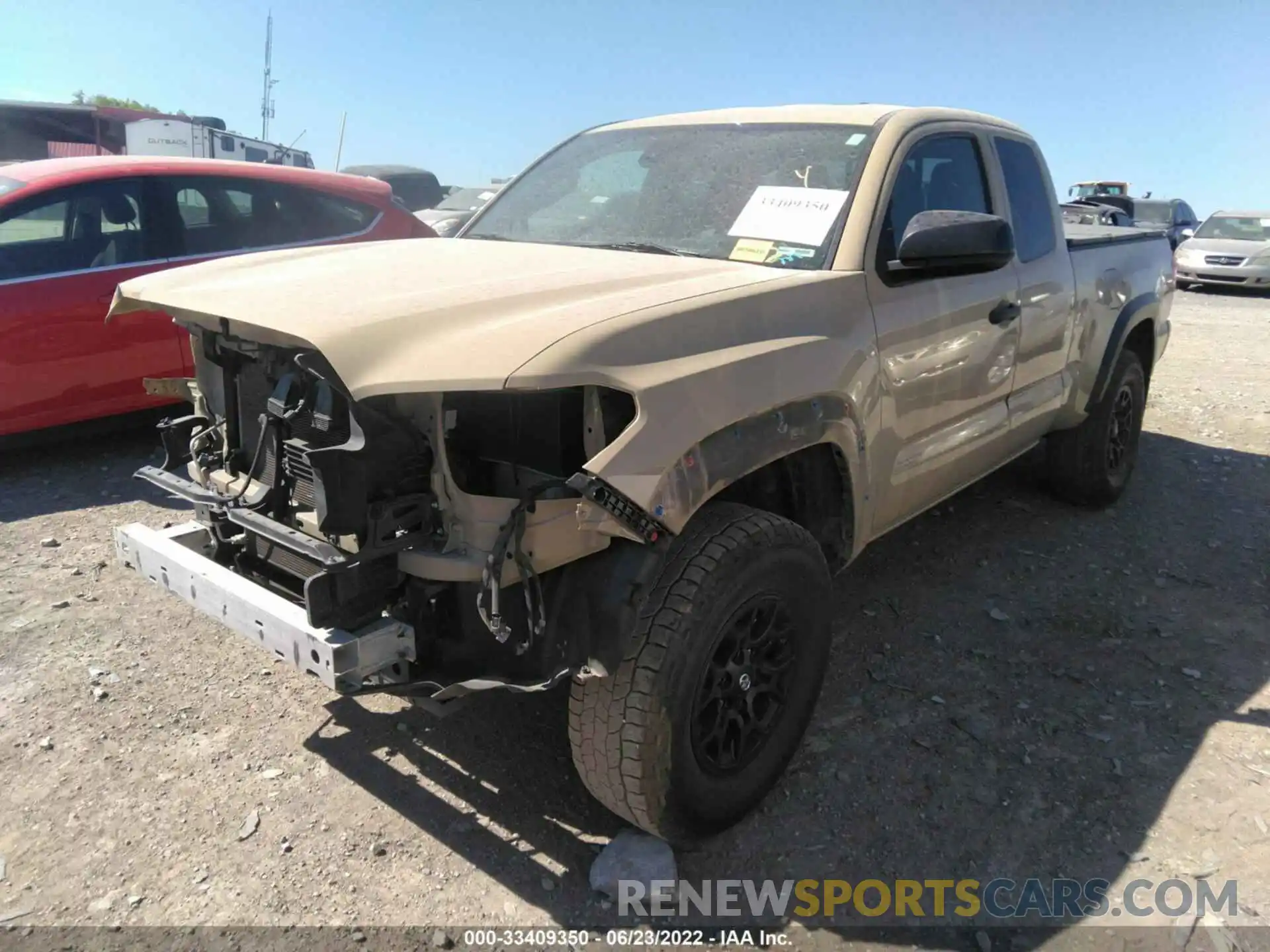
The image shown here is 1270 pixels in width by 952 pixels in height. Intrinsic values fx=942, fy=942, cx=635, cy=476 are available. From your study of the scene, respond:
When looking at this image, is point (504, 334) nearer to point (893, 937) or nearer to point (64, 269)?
point (893, 937)

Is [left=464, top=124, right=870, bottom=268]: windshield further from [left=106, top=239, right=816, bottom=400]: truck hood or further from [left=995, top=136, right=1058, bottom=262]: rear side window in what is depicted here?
[left=995, top=136, right=1058, bottom=262]: rear side window

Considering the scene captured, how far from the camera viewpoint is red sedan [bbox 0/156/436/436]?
4.95 m

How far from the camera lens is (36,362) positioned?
4938 mm

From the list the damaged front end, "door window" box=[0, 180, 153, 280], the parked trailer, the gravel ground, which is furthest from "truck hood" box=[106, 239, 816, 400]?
the parked trailer

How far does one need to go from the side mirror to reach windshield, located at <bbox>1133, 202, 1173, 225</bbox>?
20.6m

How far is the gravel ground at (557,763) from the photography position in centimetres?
244

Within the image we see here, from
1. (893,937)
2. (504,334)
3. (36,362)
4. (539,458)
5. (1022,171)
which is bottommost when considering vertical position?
(893,937)

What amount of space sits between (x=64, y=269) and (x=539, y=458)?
4.16 m

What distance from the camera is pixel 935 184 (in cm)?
339

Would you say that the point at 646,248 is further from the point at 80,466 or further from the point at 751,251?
the point at 80,466

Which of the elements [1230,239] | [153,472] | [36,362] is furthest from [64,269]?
[1230,239]

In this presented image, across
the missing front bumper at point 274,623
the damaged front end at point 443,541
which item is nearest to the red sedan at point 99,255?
the missing front bumper at point 274,623

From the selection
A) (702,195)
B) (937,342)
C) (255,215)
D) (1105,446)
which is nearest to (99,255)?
(255,215)

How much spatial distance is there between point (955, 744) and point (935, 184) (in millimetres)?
1948
